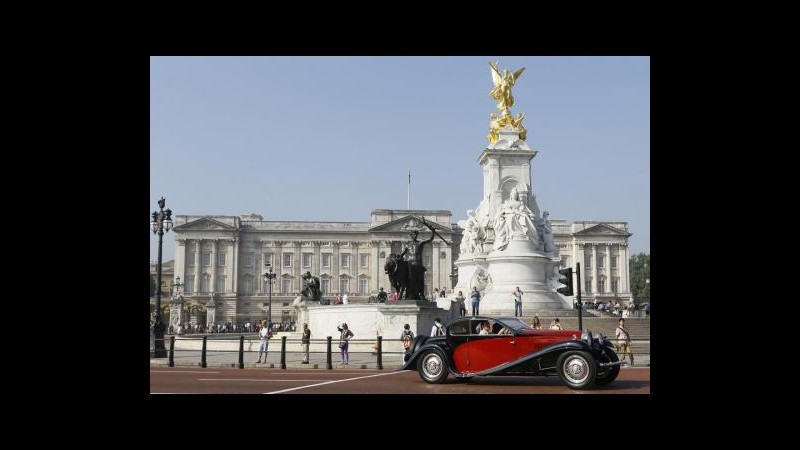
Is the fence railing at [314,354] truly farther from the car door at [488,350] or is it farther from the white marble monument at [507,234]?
the white marble monument at [507,234]

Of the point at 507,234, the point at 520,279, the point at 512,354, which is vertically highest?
the point at 507,234

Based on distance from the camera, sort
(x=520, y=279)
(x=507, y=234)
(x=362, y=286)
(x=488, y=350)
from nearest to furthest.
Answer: (x=488, y=350), (x=520, y=279), (x=507, y=234), (x=362, y=286)

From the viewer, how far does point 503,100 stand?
50719 mm

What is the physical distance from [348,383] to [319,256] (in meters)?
96.7

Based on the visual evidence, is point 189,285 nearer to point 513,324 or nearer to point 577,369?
point 513,324

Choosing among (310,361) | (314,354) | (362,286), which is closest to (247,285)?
(362,286)

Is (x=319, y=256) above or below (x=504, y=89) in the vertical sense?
below

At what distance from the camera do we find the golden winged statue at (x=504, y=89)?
5069 centimetres
